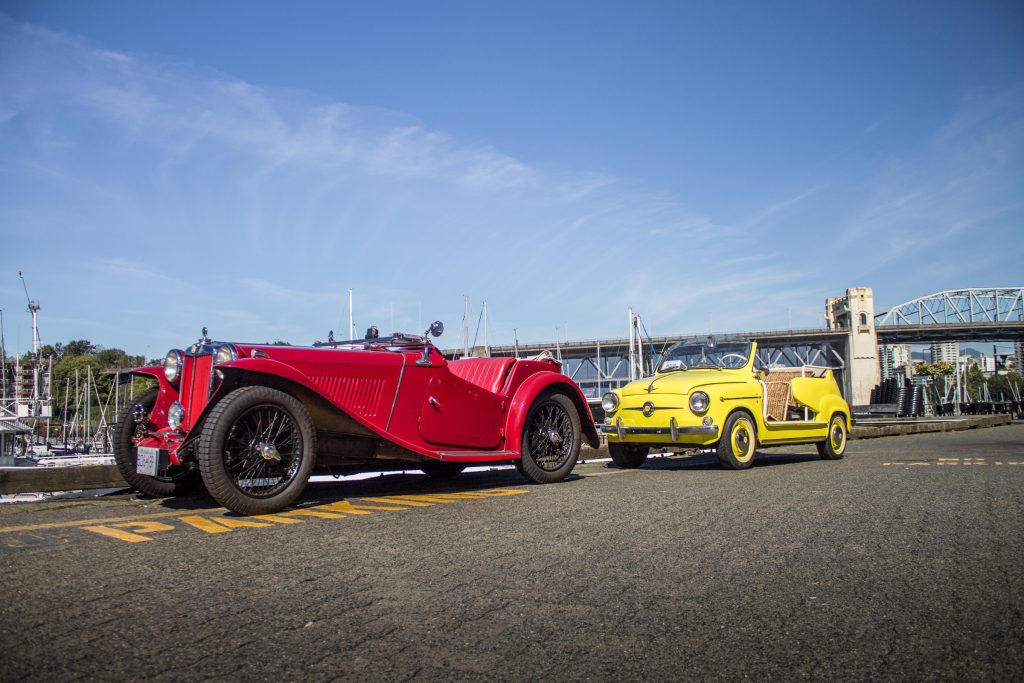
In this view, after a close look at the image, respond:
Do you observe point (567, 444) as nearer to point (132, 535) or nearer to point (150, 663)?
point (132, 535)

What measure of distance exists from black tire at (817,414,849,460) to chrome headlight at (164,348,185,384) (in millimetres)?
9356

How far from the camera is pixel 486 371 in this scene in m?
8.23

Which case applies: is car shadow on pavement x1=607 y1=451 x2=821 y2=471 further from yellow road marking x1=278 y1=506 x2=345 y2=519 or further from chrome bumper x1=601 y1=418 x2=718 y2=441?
yellow road marking x1=278 y1=506 x2=345 y2=519

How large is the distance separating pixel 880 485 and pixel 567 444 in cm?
320

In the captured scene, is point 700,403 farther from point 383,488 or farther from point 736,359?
point 383,488

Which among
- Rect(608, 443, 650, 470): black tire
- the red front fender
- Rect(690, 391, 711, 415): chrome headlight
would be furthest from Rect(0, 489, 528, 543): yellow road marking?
Rect(608, 443, 650, 470): black tire

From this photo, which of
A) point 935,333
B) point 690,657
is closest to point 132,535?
point 690,657

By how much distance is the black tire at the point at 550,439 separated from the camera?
808 cm

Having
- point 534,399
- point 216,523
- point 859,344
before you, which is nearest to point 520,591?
point 216,523

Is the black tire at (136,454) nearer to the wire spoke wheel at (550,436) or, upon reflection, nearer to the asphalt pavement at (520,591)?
the asphalt pavement at (520,591)

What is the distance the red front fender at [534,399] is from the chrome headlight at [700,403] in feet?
4.99

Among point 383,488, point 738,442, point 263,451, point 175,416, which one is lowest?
point 383,488

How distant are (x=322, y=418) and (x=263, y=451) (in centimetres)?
65

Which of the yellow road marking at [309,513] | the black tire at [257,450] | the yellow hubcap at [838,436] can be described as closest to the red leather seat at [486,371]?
the black tire at [257,450]
